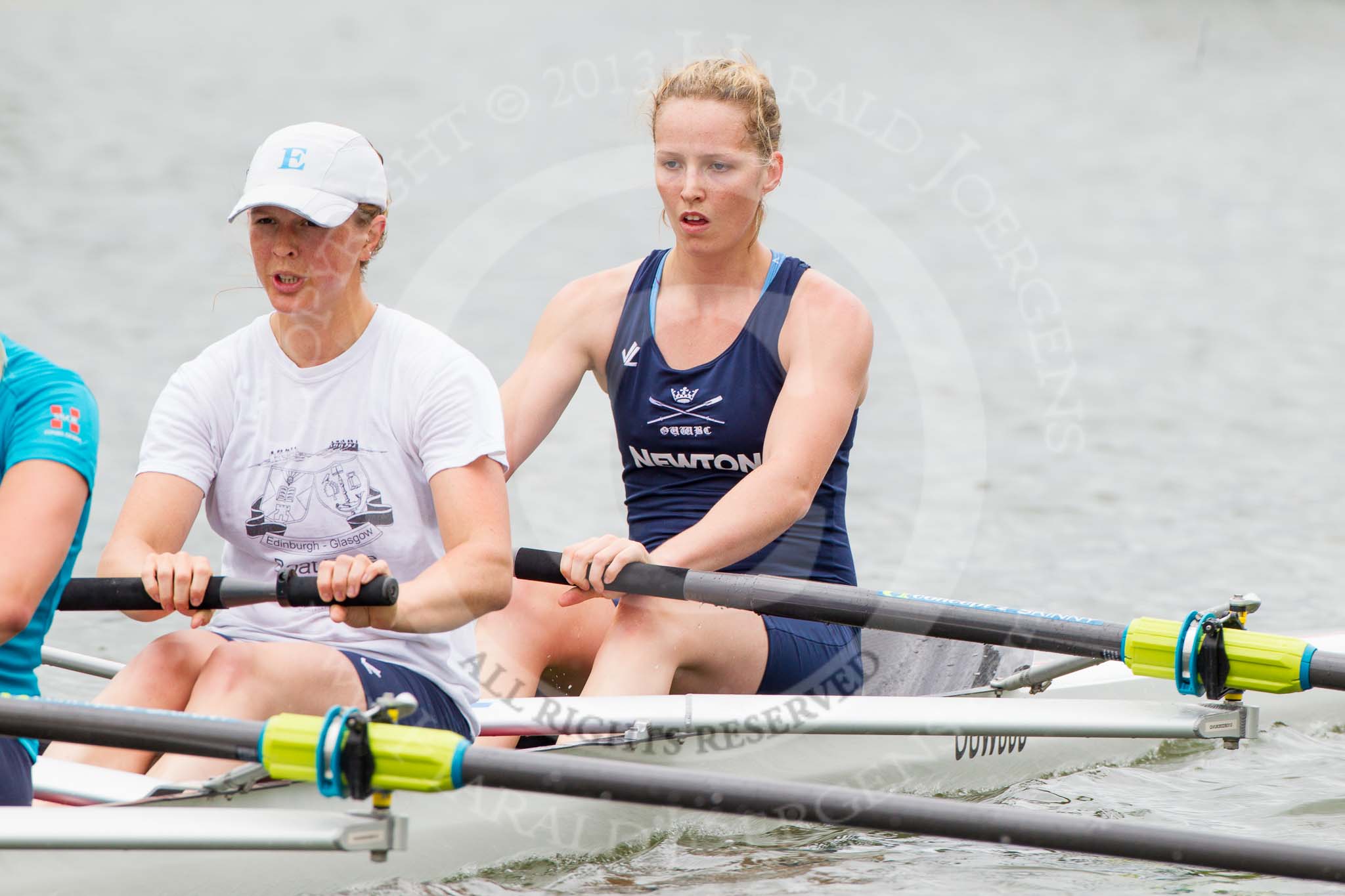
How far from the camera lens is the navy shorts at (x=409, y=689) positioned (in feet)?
8.00

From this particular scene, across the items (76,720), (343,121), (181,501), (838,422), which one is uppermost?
(343,121)

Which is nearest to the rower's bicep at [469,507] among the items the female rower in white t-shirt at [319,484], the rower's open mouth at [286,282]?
the female rower in white t-shirt at [319,484]

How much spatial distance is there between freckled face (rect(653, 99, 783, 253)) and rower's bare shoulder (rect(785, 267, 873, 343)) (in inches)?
7.1

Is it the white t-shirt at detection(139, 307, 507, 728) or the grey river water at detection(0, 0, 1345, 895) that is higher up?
the grey river water at detection(0, 0, 1345, 895)

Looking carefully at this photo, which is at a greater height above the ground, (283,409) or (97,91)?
(97,91)

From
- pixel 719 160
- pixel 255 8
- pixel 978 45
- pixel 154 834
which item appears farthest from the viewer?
pixel 978 45

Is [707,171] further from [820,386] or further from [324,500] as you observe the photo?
[324,500]

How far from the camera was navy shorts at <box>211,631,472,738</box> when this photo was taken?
8.00ft

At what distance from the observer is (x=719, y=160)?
10.2 ft

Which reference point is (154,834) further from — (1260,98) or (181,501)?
(1260,98)

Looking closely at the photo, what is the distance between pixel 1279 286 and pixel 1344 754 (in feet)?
27.6

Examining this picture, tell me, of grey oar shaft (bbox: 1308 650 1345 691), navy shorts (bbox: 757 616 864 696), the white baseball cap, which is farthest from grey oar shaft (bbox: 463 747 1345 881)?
navy shorts (bbox: 757 616 864 696)

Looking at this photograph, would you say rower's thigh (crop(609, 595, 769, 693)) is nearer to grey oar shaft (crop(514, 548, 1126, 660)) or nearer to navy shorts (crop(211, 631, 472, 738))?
grey oar shaft (crop(514, 548, 1126, 660))

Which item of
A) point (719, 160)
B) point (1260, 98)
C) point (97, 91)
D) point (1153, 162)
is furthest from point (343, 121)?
point (719, 160)
